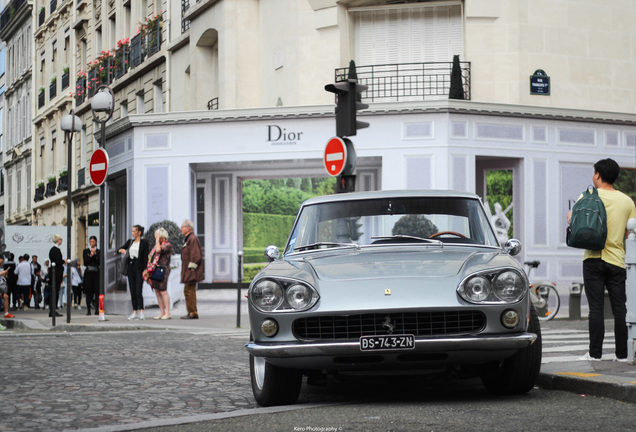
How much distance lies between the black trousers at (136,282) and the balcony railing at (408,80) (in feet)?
21.7

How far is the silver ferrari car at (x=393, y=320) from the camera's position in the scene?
245 inches

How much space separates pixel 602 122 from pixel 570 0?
282 centimetres

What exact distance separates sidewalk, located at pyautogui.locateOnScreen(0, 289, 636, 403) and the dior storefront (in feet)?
3.16

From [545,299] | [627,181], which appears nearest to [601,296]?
[545,299]

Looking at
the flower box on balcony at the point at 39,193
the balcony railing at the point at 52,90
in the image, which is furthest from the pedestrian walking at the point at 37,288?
the balcony railing at the point at 52,90

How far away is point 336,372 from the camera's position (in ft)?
→ 21.1

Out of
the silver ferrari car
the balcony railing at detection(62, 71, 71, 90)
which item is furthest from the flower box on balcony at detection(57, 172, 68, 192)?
the silver ferrari car

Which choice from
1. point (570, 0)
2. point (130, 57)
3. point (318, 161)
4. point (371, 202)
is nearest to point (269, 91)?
point (318, 161)

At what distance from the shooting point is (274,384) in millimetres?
6594

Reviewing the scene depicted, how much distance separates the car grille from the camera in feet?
20.5

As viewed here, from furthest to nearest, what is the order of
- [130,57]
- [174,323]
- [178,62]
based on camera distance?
1. [130,57]
2. [178,62]
3. [174,323]

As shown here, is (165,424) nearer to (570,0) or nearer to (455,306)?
(455,306)

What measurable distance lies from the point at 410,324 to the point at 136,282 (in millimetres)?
13782

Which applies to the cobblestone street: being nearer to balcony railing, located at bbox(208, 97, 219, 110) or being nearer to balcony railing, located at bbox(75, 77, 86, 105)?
balcony railing, located at bbox(208, 97, 219, 110)
